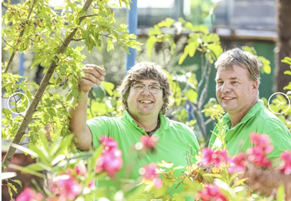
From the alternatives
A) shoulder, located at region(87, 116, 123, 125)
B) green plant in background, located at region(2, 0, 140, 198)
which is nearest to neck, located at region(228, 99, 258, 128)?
shoulder, located at region(87, 116, 123, 125)

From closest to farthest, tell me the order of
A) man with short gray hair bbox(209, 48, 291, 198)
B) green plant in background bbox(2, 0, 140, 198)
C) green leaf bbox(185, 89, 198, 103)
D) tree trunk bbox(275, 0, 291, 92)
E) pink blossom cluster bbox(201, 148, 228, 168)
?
pink blossom cluster bbox(201, 148, 228, 168) → green plant in background bbox(2, 0, 140, 198) → man with short gray hair bbox(209, 48, 291, 198) → green leaf bbox(185, 89, 198, 103) → tree trunk bbox(275, 0, 291, 92)

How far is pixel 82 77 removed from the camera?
97.5 inches

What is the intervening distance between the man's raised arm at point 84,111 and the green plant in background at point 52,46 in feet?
0.17

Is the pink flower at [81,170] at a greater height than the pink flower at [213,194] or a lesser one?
greater

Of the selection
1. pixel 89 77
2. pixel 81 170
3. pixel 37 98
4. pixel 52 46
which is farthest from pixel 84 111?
pixel 81 170

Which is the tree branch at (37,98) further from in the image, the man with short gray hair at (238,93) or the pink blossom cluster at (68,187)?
the pink blossom cluster at (68,187)

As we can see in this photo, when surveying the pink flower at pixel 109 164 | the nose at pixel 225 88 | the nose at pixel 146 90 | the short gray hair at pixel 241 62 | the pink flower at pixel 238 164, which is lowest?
the pink flower at pixel 238 164

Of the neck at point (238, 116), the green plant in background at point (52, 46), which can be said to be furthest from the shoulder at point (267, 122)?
the green plant in background at point (52, 46)

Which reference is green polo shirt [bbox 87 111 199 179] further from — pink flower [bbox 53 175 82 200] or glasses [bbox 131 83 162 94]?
pink flower [bbox 53 175 82 200]

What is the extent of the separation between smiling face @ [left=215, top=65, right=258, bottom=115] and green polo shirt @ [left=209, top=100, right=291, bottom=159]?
6 cm

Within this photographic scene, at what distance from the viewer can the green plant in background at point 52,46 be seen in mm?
2281

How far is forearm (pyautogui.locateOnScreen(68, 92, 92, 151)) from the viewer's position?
2547 millimetres

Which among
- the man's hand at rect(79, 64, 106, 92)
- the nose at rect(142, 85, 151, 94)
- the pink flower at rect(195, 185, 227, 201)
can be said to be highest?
the man's hand at rect(79, 64, 106, 92)

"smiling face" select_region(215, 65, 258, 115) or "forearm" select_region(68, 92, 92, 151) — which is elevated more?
"smiling face" select_region(215, 65, 258, 115)
